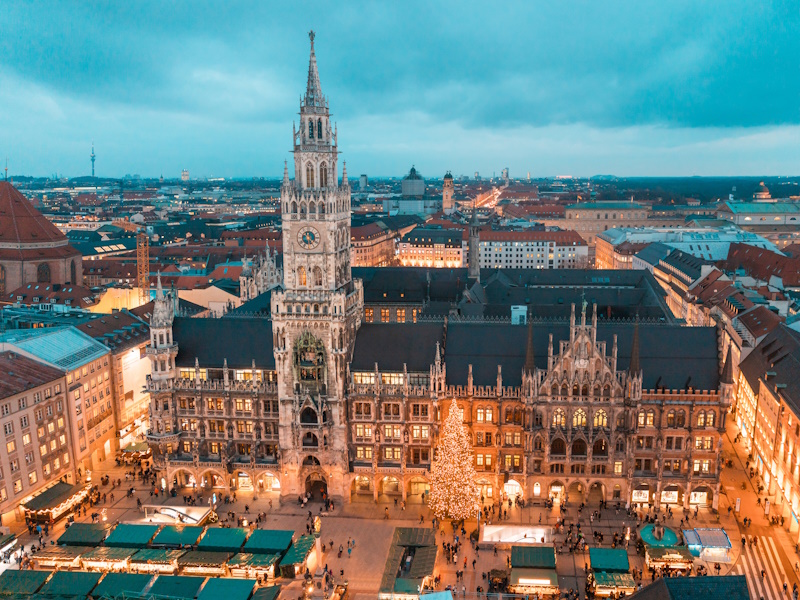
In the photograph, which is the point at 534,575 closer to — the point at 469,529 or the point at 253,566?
the point at 469,529

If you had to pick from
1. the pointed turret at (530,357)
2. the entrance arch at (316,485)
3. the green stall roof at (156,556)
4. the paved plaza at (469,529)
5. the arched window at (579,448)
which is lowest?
the paved plaza at (469,529)

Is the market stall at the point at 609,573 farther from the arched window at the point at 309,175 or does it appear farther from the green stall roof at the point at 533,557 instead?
the arched window at the point at 309,175

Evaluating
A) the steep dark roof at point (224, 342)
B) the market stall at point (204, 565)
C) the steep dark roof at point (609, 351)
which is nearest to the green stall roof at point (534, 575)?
the steep dark roof at point (609, 351)

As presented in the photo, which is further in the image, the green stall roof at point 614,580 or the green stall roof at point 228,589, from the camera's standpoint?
the green stall roof at point 614,580

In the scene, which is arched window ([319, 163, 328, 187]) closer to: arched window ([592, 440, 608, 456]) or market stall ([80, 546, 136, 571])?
arched window ([592, 440, 608, 456])

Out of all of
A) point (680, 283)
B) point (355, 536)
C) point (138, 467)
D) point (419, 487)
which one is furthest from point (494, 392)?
point (680, 283)

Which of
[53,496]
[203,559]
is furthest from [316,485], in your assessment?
[53,496]

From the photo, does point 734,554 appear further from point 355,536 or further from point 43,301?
point 43,301

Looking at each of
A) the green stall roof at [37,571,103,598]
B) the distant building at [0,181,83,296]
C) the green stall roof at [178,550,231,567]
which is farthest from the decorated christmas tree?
the distant building at [0,181,83,296]
